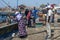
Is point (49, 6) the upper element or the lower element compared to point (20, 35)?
upper

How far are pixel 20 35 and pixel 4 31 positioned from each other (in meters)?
1.82

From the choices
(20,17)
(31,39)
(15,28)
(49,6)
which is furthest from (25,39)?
(49,6)

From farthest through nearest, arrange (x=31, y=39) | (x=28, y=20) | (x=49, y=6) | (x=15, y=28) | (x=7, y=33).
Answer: (x=49, y=6) < (x=28, y=20) < (x=15, y=28) < (x=7, y=33) < (x=31, y=39)

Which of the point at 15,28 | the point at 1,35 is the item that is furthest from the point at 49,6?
the point at 1,35

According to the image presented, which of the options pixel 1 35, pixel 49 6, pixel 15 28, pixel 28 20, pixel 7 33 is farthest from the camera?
pixel 49 6

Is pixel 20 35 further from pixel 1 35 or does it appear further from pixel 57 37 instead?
pixel 57 37

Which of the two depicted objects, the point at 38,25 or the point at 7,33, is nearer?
the point at 7,33

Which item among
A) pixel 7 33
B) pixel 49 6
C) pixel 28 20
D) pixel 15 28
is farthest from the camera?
pixel 49 6

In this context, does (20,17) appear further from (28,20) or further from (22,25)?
(28,20)

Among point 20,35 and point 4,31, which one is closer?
point 20,35

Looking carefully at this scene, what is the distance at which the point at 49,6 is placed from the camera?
20219 millimetres

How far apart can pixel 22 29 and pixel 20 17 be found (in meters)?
0.75

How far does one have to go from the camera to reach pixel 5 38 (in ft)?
46.6

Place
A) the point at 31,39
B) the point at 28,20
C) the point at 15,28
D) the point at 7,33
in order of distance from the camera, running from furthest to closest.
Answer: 1. the point at 28,20
2. the point at 15,28
3. the point at 7,33
4. the point at 31,39
